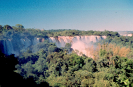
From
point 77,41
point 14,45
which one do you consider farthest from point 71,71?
point 77,41

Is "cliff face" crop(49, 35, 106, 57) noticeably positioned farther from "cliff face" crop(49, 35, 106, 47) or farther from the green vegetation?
the green vegetation

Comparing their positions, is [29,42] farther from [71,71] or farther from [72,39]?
[72,39]

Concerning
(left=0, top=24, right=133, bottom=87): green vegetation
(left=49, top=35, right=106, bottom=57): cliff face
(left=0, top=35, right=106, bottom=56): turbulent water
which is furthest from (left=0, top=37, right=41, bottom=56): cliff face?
(left=49, top=35, right=106, bottom=57): cliff face

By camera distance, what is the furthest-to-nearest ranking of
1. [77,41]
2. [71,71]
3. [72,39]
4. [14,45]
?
[77,41] → [72,39] → [14,45] → [71,71]

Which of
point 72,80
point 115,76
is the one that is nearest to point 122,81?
point 115,76

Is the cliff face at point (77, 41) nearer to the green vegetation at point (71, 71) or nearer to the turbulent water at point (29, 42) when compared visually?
the turbulent water at point (29, 42)

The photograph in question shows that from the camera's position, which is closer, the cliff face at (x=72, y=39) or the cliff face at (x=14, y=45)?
the cliff face at (x=14, y=45)

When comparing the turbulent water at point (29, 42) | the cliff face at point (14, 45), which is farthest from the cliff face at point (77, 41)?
the cliff face at point (14, 45)

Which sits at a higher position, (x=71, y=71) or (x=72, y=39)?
(x=72, y=39)

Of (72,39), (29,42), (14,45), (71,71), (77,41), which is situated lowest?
(71,71)

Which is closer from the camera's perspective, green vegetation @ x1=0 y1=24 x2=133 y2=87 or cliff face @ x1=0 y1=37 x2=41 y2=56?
green vegetation @ x1=0 y1=24 x2=133 y2=87

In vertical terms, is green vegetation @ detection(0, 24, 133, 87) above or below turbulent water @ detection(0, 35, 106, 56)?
below
